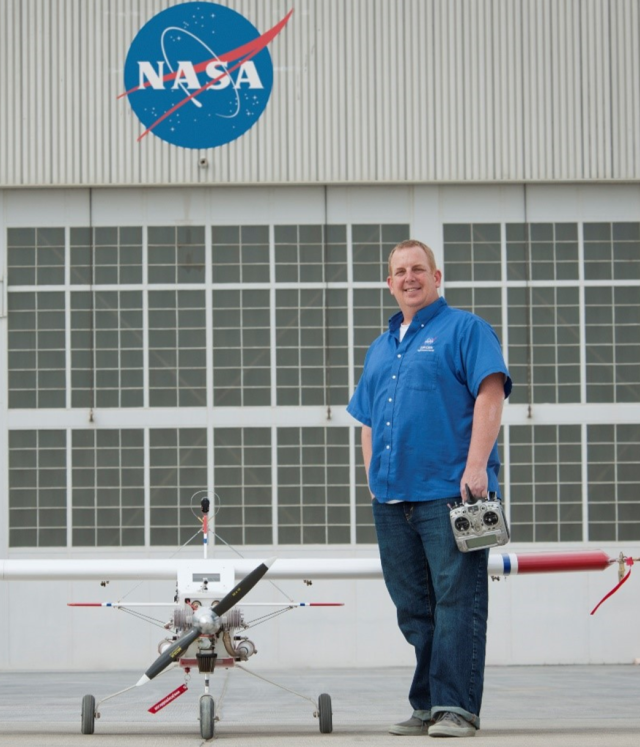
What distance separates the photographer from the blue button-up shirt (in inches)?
197

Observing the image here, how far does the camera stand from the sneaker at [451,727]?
4730 millimetres

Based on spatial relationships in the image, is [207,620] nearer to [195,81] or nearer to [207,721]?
[207,721]

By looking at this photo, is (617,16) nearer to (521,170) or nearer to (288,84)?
(521,170)

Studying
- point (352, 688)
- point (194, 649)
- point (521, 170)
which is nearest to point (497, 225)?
point (521, 170)

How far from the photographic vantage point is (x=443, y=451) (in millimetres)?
5031

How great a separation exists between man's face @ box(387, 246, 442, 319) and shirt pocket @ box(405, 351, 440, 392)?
0.26 m

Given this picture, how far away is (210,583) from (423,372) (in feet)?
5.31

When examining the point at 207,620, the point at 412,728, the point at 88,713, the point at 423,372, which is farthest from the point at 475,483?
the point at 88,713

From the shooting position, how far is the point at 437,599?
5004 millimetres

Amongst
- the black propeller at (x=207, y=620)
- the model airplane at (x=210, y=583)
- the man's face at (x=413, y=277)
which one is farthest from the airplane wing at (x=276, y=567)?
the man's face at (x=413, y=277)

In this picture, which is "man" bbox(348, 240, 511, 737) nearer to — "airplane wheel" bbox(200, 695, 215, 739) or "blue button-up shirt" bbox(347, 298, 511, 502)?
"blue button-up shirt" bbox(347, 298, 511, 502)

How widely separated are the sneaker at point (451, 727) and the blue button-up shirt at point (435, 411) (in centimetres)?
90

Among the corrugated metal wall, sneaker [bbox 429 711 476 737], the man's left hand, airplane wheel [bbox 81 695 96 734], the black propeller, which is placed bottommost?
airplane wheel [bbox 81 695 96 734]

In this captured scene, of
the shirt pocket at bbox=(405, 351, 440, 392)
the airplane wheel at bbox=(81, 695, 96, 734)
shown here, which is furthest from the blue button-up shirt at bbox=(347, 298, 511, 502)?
the airplane wheel at bbox=(81, 695, 96, 734)
